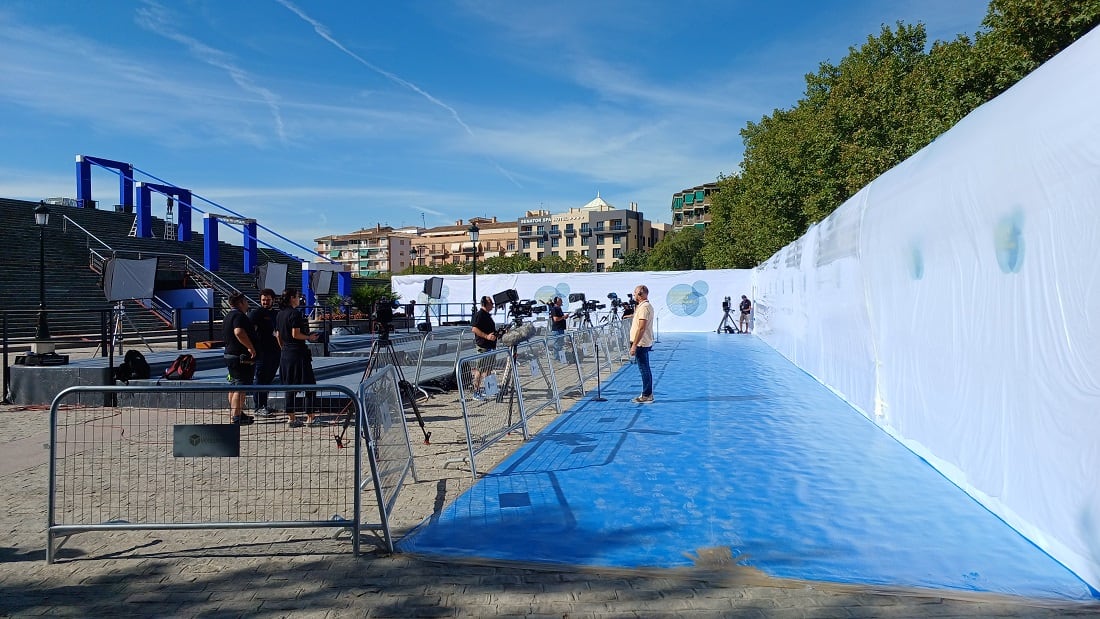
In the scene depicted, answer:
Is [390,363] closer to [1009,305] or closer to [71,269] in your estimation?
[1009,305]

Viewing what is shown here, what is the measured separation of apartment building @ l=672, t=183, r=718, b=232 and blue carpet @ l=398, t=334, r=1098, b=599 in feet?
358

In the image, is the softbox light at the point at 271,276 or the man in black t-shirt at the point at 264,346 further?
the softbox light at the point at 271,276

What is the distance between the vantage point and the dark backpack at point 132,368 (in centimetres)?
1018

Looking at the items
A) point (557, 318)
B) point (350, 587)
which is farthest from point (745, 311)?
point (350, 587)

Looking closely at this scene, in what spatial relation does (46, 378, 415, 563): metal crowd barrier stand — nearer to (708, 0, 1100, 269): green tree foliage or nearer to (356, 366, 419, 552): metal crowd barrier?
(356, 366, 419, 552): metal crowd barrier

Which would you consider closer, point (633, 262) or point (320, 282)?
point (320, 282)

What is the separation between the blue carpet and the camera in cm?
422

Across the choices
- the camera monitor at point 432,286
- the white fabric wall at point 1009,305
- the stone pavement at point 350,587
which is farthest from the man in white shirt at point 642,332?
the camera monitor at point 432,286

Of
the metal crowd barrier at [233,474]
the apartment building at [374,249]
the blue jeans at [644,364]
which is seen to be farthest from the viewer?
the apartment building at [374,249]

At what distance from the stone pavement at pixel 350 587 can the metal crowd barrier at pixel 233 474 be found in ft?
0.57

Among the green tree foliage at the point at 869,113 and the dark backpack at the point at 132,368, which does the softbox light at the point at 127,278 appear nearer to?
the dark backpack at the point at 132,368

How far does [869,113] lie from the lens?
101ft

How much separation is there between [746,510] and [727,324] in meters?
25.4

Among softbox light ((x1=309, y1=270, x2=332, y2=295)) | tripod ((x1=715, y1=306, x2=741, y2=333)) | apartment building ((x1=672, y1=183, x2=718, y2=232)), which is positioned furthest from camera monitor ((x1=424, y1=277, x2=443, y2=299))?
apartment building ((x1=672, y1=183, x2=718, y2=232))
